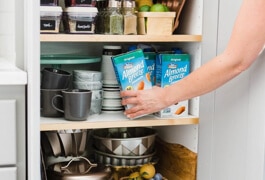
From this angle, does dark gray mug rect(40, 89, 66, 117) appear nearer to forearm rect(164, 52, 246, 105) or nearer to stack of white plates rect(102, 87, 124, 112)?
stack of white plates rect(102, 87, 124, 112)

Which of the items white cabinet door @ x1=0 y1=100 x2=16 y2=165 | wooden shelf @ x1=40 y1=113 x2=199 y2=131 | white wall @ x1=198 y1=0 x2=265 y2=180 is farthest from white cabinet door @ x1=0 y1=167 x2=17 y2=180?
white wall @ x1=198 y1=0 x2=265 y2=180

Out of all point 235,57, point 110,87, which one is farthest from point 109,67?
point 235,57

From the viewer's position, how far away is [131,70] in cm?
158

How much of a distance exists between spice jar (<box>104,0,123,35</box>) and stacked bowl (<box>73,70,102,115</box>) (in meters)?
0.16

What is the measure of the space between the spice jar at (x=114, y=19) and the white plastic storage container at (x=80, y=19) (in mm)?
58

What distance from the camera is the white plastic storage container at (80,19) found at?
5.03 feet

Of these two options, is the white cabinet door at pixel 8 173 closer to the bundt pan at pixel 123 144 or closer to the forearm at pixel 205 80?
the bundt pan at pixel 123 144

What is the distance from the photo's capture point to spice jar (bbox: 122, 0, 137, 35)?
158 cm

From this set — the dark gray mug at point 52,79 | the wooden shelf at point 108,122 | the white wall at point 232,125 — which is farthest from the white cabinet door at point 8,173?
→ the white wall at point 232,125

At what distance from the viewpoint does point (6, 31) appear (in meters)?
1.70

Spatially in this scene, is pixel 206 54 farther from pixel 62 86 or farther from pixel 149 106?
pixel 62 86

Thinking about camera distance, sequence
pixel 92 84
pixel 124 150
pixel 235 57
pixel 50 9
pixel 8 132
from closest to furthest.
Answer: pixel 235 57 → pixel 8 132 → pixel 50 9 → pixel 92 84 → pixel 124 150

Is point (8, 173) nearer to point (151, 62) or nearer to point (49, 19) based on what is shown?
point (49, 19)

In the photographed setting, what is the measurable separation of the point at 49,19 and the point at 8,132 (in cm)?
38
